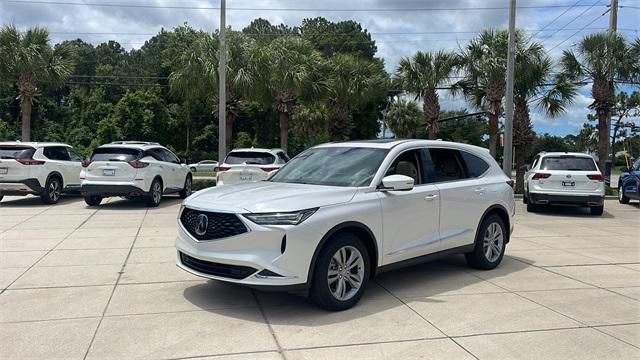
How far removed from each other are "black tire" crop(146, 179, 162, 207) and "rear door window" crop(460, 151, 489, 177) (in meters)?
9.24

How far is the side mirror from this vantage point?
575cm

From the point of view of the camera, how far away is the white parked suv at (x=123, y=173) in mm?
13867

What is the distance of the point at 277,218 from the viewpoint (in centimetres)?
512

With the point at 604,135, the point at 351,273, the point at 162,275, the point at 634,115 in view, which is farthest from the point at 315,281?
the point at 634,115

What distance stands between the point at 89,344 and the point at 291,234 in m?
1.92

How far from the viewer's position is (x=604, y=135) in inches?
889

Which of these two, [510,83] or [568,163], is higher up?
[510,83]

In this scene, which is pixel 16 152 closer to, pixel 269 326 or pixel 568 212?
pixel 269 326

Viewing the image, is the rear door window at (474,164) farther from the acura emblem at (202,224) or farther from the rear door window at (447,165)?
the acura emblem at (202,224)

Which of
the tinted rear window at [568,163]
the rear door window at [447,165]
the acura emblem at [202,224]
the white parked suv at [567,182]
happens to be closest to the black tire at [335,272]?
the acura emblem at [202,224]

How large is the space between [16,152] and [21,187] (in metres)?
0.97

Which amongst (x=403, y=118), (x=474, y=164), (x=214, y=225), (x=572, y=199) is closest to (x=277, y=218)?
(x=214, y=225)

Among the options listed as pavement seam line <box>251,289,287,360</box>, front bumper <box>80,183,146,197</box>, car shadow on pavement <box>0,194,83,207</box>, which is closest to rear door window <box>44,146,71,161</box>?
car shadow on pavement <box>0,194,83,207</box>

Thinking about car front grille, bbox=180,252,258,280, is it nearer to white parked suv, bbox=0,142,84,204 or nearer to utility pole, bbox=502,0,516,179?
white parked suv, bbox=0,142,84,204
